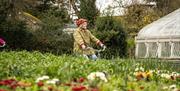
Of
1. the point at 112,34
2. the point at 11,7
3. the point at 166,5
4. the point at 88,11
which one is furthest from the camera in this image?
the point at 166,5

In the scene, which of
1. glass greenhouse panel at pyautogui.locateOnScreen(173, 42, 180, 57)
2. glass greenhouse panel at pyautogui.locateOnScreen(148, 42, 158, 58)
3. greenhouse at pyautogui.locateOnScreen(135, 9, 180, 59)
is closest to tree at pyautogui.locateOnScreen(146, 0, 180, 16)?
greenhouse at pyautogui.locateOnScreen(135, 9, 180, 59)

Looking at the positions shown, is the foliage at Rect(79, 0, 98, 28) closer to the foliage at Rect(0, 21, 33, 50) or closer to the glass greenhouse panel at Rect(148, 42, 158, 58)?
the glass greenhouse panel at Rect(148, 42, 158, 58)

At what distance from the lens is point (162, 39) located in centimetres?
2350

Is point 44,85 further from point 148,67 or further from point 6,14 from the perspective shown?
point 6,14

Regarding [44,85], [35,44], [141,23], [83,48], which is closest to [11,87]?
[44,85]

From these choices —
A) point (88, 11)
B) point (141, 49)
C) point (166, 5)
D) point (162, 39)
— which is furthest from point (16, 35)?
point (166, 5)

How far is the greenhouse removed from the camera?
23.0m

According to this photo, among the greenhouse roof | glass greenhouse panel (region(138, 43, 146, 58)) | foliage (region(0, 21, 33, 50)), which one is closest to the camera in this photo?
foliage (region(0, 21, 33, 50))

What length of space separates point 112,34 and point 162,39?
96.7 inches

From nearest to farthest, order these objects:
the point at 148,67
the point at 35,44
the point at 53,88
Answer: the point at 53,88 → the point at 148,67 → the point at 35,44

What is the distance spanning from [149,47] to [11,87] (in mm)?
19092

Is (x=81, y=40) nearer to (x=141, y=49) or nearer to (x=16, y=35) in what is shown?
(x=16, y=35)

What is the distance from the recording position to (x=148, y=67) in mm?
11391

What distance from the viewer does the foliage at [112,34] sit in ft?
81.7
